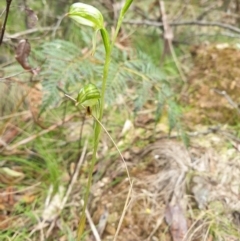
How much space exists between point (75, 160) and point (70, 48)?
439 mm

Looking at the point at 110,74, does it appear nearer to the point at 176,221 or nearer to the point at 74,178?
the point at 74,178

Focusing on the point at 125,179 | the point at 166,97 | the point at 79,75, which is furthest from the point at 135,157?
the point at 79,75

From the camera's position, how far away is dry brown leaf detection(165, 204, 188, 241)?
4.69ft

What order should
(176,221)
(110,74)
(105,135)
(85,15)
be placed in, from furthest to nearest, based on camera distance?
(105,135), (110,74), (176,221), (85,15)

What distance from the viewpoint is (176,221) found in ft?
4.83

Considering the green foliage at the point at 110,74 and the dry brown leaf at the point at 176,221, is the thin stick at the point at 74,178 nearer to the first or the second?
the green foliage at the point at 110,74

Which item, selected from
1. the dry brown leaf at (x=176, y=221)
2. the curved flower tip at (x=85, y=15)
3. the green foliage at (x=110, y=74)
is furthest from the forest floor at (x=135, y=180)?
the curved flower tip at (x=85, y=15)

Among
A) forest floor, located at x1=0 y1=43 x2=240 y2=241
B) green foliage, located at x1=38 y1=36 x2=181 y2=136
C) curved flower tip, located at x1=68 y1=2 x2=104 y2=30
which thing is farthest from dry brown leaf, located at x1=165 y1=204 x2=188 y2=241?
curved flower tip, located at x1=68 y1=2 x2=104 y2=30

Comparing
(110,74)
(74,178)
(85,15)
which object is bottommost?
(74,178)

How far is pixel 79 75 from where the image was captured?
5.39 ft

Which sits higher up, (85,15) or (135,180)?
(85,15)

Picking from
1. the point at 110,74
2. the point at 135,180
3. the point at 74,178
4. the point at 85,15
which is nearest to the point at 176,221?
the point at 135,180

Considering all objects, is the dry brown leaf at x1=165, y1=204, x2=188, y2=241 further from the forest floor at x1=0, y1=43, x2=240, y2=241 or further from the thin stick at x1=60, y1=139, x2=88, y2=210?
the thin stick at x1=60, y1=139, x2=88, y2=210

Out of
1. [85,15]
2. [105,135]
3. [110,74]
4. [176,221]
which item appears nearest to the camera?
[85,15]
